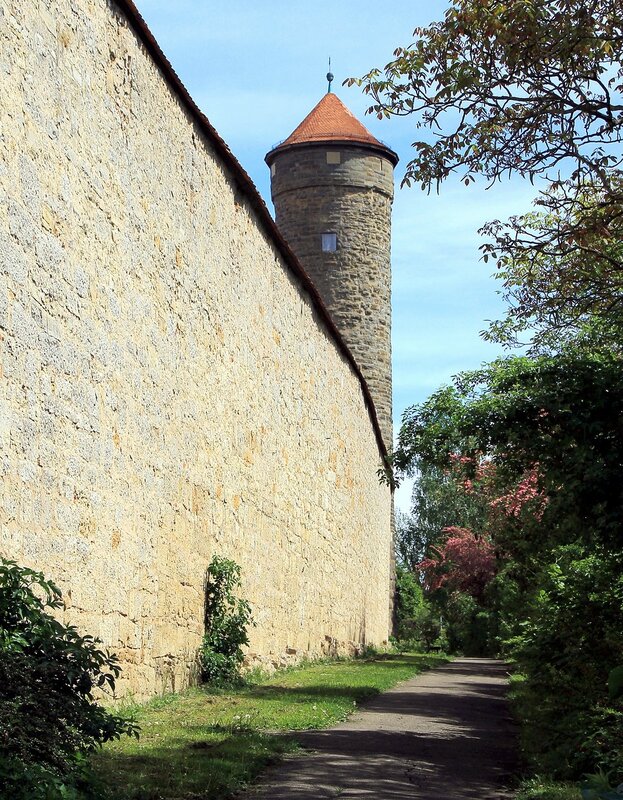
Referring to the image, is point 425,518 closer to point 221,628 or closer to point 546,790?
point 221,628

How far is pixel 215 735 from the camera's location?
8242 millimetres

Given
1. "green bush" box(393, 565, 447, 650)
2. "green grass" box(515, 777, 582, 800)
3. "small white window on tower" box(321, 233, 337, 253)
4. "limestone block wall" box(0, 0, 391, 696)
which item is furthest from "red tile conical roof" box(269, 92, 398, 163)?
"green grass" box(515, 777, 582, 800)

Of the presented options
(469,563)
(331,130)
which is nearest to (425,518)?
(469,563)

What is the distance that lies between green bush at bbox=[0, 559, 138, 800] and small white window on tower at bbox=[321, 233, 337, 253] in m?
24.6

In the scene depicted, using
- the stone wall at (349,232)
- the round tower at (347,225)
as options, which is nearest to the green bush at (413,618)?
the round tower at (347,225)

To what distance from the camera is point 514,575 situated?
21.2 metres

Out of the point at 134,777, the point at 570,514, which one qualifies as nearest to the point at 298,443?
the point at 570,514

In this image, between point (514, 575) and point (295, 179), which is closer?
point (514, 575)

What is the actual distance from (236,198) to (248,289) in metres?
1.17

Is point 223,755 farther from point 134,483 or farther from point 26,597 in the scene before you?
point 134,483

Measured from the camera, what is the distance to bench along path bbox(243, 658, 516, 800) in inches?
271

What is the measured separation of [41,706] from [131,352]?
4.76 metres

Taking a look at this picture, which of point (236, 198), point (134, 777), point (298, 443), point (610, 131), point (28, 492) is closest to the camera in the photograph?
point (134, 777)

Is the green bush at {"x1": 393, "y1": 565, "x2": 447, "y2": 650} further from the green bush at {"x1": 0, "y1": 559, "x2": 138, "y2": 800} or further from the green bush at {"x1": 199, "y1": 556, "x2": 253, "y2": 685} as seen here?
the green bush at {"x1": 0, "y1": 559, "x2": 138, "y2": 800}
